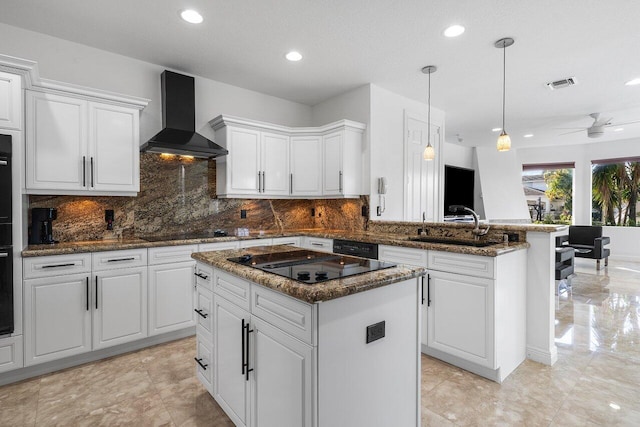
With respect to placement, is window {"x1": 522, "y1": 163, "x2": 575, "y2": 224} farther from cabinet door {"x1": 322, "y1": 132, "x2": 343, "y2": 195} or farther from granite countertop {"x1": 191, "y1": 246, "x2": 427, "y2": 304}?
granite countertop {"x1": 191, "y1": 246, "x2": 427, "y2": 304}

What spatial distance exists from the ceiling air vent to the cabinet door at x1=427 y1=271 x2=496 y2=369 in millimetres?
3128

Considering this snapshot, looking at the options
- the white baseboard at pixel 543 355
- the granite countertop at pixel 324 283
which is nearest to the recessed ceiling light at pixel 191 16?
the granite countertop at pixel 324 283

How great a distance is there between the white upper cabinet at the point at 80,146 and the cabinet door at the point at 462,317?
295 centimetres

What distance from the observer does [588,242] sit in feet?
20.7

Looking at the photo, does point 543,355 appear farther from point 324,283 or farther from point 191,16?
point 191,16

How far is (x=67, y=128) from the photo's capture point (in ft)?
9.16

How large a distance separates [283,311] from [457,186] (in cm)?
670

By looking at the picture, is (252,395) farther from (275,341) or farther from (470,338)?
(470,338)

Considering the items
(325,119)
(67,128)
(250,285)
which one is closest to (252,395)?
(250,285)

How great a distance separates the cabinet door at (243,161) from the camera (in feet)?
12.6

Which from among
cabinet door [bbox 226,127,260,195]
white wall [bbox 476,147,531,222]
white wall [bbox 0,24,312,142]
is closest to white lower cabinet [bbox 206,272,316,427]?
cabinet door [bbox 226,127,260,195]

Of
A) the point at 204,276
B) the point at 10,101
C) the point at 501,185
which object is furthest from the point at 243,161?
the point at 501,185

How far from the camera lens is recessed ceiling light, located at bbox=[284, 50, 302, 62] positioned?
331 centimetres

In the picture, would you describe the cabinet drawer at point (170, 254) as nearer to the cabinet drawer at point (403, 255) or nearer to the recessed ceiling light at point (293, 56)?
the cabinet drawer at point (403, 255)
